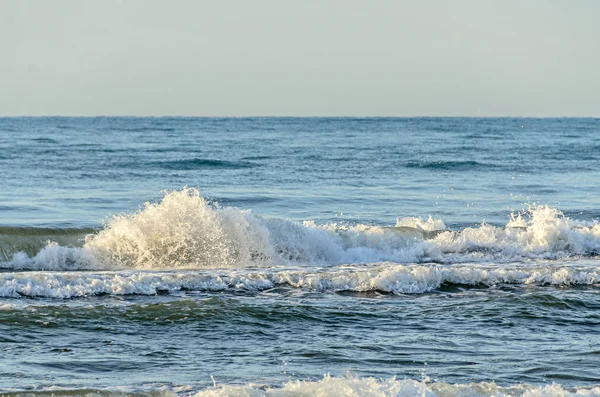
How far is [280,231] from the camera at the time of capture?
52.5ft

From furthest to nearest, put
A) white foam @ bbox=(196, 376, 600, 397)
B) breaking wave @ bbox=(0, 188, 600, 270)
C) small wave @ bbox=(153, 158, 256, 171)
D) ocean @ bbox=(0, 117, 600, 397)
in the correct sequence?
small wave @ bbox=(153, 158, 256, 171)
breaking wave @ bbox=(0, 188, 600, 270)
ocean @ bbox=(0, 117, 600, 397)
white foam @ bbox=(196, 376, 600, 397)

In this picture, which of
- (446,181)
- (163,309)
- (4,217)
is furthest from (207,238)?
(446,181)

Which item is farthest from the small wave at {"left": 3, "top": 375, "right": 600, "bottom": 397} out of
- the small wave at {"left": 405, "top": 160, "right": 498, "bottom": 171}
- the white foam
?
the small wave at {"left": 405, "top": 160, "right": 498, "bottom": 171}

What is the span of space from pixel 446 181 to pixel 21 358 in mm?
21854

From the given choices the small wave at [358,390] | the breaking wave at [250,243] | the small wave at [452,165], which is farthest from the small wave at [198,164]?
the small wave at [358,390]

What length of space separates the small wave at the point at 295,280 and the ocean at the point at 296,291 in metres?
0.03

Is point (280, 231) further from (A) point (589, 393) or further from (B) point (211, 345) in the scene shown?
(A) point (589, 393)

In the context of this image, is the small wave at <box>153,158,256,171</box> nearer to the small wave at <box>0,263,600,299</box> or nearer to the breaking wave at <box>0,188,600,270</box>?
the breaking wave at <box>0,188,600,270</box>

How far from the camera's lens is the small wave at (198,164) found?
32.9 meters

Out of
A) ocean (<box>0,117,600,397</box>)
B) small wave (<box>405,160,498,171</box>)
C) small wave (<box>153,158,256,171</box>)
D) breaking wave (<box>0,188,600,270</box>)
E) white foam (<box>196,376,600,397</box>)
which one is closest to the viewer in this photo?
white foam (<box>196,376,600,397</box>)

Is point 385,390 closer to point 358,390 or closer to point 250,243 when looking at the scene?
point 358,390

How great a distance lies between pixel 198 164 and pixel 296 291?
73.3ft

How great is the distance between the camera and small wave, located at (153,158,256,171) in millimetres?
32906

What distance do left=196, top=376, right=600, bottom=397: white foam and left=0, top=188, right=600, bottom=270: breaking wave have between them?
23.9ft
